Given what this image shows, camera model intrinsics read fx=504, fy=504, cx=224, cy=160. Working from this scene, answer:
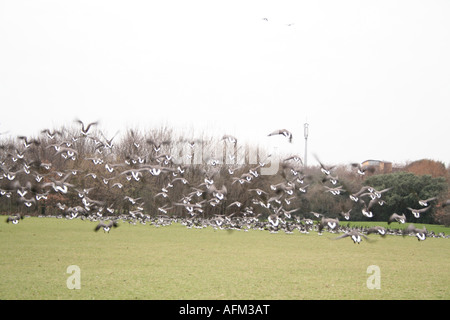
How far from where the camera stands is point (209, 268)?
18.3m

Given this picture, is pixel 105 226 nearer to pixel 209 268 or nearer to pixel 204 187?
pixel 209 268

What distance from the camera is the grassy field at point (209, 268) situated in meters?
14.1

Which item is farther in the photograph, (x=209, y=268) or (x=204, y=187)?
(x=204, y=187)

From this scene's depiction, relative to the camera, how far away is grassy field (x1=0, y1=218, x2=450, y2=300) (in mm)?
14078

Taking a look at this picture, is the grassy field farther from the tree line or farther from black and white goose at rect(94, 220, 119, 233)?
the tree line

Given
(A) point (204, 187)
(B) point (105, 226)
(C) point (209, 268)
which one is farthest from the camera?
(A) point (204, 187)

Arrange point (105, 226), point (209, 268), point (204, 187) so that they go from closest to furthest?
point (209, 268), point (105, 226), point (204, 187)

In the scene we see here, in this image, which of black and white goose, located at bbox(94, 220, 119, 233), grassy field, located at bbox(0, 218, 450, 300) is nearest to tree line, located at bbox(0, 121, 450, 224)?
black and white goose, located at bbox(94, 220, 119, 233)

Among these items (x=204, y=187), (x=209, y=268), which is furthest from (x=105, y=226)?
(x=204, y=187)

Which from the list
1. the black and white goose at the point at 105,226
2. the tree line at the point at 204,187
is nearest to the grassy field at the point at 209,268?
the black and white goose at the point at 105,226

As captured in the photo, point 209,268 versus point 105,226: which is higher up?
point 105,226
